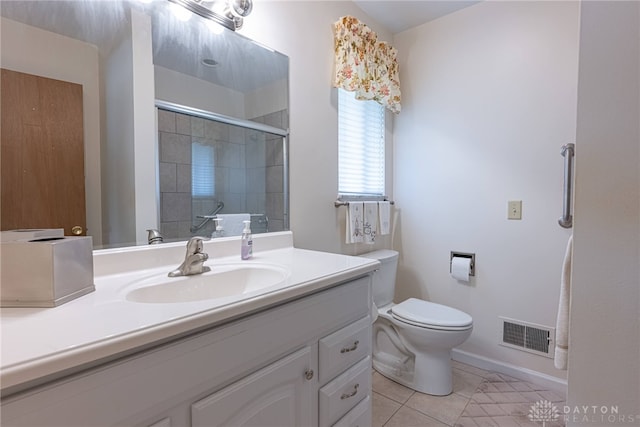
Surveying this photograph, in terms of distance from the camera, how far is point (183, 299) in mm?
925

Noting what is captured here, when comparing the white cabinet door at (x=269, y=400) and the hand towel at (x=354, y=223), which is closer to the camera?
the white cabinet door at (x=269, y=400)

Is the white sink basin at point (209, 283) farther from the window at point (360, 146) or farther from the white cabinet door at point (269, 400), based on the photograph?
the window at point (360, 146)

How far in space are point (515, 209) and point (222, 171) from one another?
1675mm

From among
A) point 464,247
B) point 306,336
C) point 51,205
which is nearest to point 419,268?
point 464,247

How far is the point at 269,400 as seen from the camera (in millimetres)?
771

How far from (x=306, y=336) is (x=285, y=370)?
0.10 m

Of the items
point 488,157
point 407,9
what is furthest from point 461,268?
point 407,9

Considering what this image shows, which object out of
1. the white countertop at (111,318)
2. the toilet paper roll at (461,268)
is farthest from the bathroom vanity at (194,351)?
the toilet paper roll at (461,268)

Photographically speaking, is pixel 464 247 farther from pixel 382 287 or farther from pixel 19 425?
pixel 19 425

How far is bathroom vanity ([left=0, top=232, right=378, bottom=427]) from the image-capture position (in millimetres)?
475

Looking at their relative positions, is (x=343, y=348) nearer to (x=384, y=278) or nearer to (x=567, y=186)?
(x=384, y=278)

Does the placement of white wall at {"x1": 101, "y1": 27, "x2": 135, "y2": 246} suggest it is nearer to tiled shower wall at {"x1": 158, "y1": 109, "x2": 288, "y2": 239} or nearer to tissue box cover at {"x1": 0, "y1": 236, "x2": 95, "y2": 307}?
tiled shower wall at {"x1": 158, "y1": 109, "x2": 288, "y2": 239}

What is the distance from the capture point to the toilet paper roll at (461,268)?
192 centimetres

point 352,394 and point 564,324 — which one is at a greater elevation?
point 564,324
